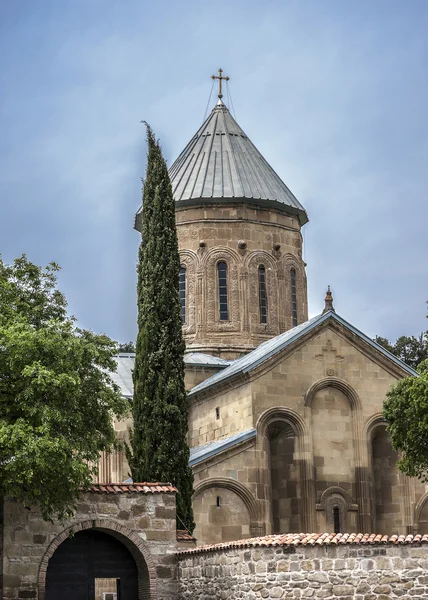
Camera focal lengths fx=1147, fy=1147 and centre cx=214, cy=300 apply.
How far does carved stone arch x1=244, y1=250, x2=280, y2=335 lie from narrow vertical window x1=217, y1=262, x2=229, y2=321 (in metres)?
0.79

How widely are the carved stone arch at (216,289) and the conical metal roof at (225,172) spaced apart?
1.97 m

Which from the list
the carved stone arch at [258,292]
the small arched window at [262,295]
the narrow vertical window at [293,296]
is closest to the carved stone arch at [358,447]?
the carved stone arch at [258,292]

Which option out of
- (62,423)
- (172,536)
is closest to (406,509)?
(172,536)

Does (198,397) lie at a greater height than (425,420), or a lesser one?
greater

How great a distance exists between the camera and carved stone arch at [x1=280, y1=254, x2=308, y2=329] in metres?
40.2

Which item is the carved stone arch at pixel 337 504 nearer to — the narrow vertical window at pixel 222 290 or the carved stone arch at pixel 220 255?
the narrow vertical window at pixel 222 290

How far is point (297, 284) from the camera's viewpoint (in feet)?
134

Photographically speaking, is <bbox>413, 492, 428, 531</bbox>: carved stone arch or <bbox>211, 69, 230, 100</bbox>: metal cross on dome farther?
<bbox>211, 69, 230, 100</bbox>: metal cross on dome

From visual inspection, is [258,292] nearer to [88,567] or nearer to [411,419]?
[411,419]

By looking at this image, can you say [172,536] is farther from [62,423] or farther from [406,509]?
[406,509]

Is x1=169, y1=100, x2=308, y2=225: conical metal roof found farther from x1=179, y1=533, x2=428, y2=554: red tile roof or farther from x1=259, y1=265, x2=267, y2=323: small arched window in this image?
x1=179, y1=533, x2=428, y2=554: red tile roof

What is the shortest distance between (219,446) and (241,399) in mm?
2146

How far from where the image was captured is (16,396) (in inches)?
835

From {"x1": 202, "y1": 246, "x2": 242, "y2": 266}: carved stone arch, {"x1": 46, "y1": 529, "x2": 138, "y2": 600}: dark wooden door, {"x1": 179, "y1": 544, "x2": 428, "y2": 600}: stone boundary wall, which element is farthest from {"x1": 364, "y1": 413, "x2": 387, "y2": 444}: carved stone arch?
{"x1": 179, "y1": 544, "x2": 428, "y2": 600}: stone boundary wall
